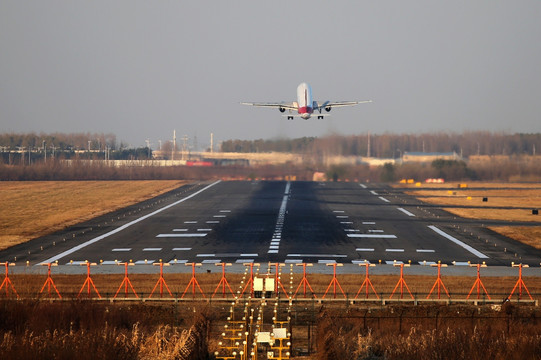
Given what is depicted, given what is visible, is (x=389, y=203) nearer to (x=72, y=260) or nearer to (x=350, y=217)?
(x=350, y=217)

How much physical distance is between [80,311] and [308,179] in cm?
12975

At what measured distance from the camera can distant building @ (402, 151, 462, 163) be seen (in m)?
160

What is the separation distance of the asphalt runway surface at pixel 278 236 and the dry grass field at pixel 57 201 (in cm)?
357

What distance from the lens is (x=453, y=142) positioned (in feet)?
542

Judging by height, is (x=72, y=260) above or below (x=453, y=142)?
below

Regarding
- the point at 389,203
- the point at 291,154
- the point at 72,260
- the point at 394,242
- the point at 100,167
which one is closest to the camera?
the point at 72,260

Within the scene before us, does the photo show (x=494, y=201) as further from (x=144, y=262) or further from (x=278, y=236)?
(x=144, y=262)

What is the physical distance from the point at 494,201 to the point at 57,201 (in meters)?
66.7

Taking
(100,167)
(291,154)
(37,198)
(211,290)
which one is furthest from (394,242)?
(100,167)

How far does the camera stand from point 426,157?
162 metres

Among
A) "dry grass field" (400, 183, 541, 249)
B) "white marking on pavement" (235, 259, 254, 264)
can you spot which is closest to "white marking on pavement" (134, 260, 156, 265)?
"white marking on pavement" (235, 259, 254, 264)

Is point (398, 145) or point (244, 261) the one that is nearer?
point (244, 261)

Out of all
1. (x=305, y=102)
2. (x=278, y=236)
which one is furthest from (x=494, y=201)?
(x=278, y=236)

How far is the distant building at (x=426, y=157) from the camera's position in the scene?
159637mm
